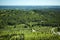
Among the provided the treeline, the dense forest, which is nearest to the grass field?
the dense forest

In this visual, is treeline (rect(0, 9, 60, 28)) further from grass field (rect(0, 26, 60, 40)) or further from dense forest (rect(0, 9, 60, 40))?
grass field (rect(0, 26, 60, 40))

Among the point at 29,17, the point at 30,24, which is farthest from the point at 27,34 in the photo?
the point at 29,17

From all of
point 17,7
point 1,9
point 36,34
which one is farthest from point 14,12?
point 36,34

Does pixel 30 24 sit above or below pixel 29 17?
below

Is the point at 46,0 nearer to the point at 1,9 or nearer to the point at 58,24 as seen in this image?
A: the point at 58,24

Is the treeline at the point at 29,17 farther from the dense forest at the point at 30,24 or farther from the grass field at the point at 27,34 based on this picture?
the grass field at the point at 27,34

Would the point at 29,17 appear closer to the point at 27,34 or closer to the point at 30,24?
the point at 30,24

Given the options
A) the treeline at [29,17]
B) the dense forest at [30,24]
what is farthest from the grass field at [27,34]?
the treeline at [29,17]

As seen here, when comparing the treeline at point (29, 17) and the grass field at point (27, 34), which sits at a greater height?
the treeline at point (29, 17)
